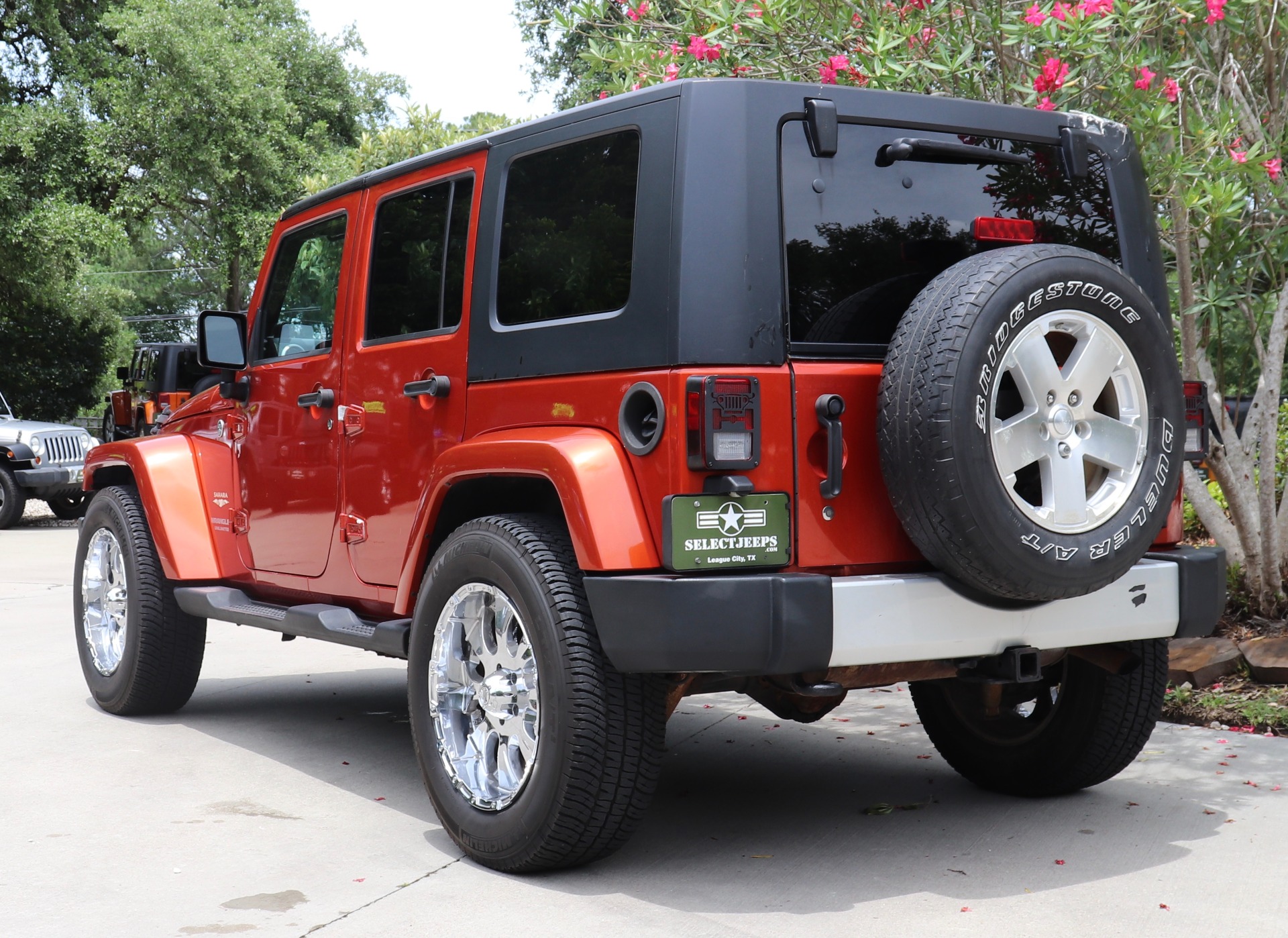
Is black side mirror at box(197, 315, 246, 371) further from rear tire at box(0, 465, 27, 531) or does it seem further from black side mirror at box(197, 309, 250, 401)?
rear tire at box(0, 465, 27, 531)

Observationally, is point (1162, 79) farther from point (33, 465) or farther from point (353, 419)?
point (33, 465)

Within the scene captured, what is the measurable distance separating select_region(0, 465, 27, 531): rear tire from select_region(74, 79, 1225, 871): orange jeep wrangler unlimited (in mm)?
15017

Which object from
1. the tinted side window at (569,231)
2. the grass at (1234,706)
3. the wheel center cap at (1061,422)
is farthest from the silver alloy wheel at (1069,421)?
the grass at (1234,706)

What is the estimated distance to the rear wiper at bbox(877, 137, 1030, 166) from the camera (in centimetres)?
386

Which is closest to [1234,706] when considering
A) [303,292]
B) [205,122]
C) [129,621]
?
[303,292]

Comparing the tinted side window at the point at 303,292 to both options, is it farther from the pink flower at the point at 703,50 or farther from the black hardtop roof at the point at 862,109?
the pink flower at the point at 703,50

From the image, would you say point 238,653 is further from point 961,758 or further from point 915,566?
→ point 915,566

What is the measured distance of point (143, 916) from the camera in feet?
11.7

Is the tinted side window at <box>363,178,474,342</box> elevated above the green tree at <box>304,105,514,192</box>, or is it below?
below

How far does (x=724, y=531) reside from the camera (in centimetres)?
345

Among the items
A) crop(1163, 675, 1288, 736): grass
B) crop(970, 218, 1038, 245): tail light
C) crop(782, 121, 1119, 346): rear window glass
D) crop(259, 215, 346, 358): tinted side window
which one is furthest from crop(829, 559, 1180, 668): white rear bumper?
crop(259, 215, 346, 358): tinted side window

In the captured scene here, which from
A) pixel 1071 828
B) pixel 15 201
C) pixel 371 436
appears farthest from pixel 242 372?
pixel 15 201

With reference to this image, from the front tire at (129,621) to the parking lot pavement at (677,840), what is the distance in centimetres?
15

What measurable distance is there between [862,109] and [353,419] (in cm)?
210
